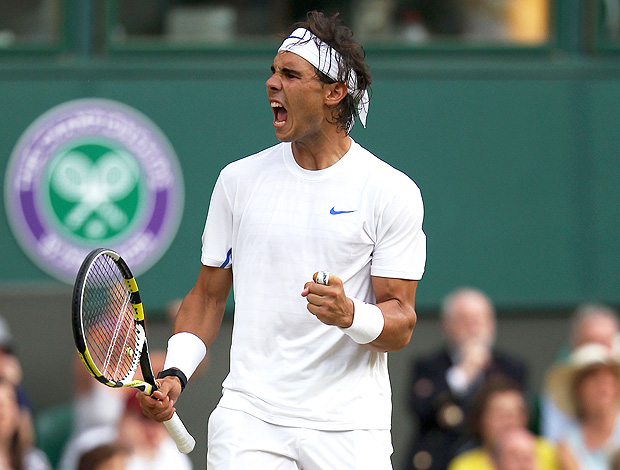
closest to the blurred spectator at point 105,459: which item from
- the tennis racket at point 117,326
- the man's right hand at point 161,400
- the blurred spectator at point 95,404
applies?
the blurred spectator at point 95,404

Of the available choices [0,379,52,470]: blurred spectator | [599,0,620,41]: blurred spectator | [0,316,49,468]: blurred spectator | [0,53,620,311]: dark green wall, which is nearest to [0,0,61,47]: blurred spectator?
[0,53,620,311]: dark green wall

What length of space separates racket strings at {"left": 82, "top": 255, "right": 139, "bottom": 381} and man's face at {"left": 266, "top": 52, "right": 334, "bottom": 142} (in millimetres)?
651

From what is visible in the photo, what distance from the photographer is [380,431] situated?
3.52 metres

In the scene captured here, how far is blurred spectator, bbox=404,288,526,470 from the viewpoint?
6312 millimetres

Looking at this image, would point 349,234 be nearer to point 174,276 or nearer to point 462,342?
point 462,342

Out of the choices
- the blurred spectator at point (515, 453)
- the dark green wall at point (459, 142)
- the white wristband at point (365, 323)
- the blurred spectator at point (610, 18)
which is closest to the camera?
the white wristband at point (365, 323)

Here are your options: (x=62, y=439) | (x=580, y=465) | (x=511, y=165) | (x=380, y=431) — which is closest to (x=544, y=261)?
(x=511, y=165)

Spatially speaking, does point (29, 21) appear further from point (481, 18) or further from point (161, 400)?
point (161, 400)

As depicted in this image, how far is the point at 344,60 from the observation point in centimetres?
353

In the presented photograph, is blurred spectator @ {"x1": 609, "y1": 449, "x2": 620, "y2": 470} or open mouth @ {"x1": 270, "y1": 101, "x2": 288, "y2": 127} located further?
blurred spectator @ {"x1": 609, "y1": 449, "x2": 620, "y2": 470}

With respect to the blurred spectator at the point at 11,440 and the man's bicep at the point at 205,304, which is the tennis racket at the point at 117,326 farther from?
the blurred spectator at the point at 11,440

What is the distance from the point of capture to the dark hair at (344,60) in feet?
11.5

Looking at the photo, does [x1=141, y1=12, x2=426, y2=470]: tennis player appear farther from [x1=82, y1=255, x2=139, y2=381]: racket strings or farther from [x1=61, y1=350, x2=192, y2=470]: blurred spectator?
[x1=61, y1=350, x2=192, y2=470]: blurred spectator

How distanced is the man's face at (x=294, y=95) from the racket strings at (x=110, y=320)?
0.65 meters
